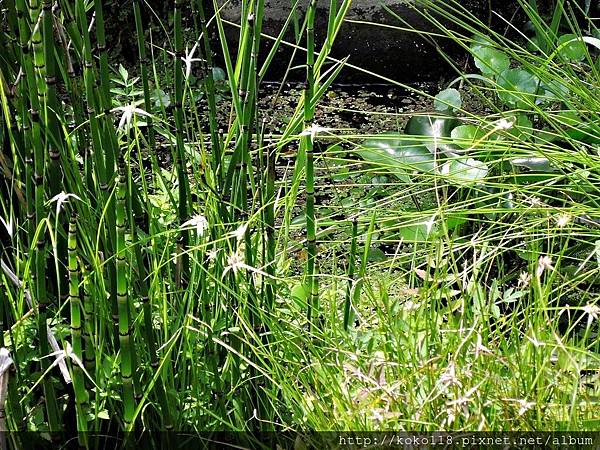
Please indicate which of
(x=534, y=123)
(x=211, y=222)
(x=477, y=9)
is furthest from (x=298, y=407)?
(x=477, y=9)

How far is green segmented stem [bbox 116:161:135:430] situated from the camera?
1.02m

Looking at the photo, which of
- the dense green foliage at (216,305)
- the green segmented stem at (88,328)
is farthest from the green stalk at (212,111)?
the green segmented stem at (88,328)

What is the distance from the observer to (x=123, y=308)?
1.04 m

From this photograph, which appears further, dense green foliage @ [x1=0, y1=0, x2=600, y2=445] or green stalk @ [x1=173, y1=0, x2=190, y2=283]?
green stalk @ [x1=173, y1=0, x2=190, y2=283]

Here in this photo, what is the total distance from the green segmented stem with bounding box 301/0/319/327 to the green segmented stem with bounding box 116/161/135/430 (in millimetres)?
226

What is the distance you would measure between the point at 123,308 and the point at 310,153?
0.30 m

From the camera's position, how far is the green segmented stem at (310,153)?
3.56ft

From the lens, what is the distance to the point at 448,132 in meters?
1.92

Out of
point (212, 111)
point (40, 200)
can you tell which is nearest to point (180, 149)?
point (212, 111)

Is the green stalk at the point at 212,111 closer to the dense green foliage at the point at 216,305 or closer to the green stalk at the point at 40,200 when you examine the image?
the dense green foliage at the point at 216,305

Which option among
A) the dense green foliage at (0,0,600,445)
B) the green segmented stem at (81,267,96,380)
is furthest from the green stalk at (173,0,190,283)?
the green segmented stem at (81,267,96,380)

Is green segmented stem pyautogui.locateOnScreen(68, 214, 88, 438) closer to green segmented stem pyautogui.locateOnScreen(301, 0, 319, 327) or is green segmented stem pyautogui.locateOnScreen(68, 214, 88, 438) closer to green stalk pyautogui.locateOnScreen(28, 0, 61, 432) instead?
green stalk pyautogui.locateOnScreen(28, 0, 61, 432)

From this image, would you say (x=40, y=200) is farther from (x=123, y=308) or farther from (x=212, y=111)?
(x=212, y=111)

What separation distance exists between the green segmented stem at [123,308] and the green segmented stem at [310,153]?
0.74ft
